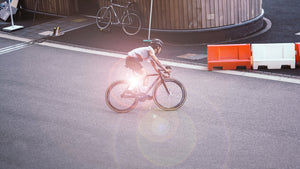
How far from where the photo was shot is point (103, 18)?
17.2 metres

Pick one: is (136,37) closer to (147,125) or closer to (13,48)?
(13,48)

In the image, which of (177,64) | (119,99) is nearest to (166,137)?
(119,99)

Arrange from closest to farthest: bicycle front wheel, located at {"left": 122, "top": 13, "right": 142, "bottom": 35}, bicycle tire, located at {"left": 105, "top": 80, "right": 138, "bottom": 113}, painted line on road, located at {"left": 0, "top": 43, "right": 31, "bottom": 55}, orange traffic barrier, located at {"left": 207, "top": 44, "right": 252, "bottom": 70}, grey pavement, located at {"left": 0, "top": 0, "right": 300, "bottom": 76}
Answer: bicycle tire, located at {"left": 105, "top": 80, "right": 138, "bottom": 113} → orange traffic barrier, located at {"left": 207, "top": 44, "right": 252, "bottom": 70} → grey pavement, located at {"left": 0, "top": 0, "right": 300, "bottom": 76} → painted line on road, located at {"left": 0, "top": 43, "right": 31, "bottom": 55} → bicycle front wheel, located at {"left": 122, "top": 13, "right": 142, "bottom": 35}

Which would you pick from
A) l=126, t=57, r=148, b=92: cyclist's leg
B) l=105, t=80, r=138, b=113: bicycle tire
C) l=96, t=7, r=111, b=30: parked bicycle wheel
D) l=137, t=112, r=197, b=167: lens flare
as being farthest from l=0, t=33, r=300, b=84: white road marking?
l=126, t=57, r=148, b=92: cyclist's leg

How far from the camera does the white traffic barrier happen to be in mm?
12055

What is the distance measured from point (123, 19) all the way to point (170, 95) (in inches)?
302

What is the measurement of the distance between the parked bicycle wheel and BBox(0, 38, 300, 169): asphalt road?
16.8 ft

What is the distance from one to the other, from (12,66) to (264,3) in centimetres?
1426

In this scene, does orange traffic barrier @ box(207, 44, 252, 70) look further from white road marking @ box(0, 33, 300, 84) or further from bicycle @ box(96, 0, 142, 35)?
bicycle @ box(96, 0, 142, 35)

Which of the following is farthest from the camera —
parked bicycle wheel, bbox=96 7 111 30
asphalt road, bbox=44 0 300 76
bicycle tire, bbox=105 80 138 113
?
parked bicycle wheel, bbox=96 7 111 30

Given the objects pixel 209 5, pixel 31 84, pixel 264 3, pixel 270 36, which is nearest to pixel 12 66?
pixel 31 84

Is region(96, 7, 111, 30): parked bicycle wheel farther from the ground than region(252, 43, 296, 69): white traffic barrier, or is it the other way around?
region(96, 7, 111, 30): parked bicycle wheel

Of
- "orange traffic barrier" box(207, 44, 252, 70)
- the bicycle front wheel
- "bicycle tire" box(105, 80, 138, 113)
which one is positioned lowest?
"bicycle tire" box(105, 80, 138, 113)

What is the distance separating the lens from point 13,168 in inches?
295
